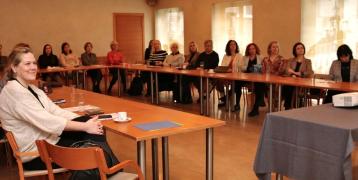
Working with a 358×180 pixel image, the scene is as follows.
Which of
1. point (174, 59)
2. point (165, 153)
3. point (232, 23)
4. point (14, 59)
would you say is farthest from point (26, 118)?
point (232, 23)

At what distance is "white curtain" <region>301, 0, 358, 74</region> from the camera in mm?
7398

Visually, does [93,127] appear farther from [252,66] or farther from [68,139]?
[252,66]

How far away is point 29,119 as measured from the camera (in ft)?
8.04

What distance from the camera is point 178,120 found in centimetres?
269

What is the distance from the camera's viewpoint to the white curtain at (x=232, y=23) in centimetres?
932

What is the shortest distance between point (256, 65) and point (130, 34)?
6.16 metres

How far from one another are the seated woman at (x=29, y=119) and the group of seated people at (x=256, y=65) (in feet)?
12.3

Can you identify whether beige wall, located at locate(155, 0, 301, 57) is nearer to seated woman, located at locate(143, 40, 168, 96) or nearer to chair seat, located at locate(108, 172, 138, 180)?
seated woman, located at locate(143, 40, 168, 96)

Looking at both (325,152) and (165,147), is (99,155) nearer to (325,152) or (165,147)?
(165,147)

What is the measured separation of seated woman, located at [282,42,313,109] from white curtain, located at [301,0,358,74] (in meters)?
2.01

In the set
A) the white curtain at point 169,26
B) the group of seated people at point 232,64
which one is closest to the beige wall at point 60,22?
the white curtain at point 169,26

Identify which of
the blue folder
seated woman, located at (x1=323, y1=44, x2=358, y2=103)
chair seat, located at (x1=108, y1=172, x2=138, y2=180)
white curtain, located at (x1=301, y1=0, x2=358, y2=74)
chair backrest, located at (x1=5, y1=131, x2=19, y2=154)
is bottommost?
chair seat, located at (x1=108, y1=172, x2=138, y2=180)

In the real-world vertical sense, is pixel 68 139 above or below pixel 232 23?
below

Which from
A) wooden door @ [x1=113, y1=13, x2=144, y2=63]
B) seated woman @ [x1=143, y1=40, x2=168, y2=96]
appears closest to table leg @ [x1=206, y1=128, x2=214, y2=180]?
A: seated woman @ [x1=143, y1=40, x2=168, y2=96]
